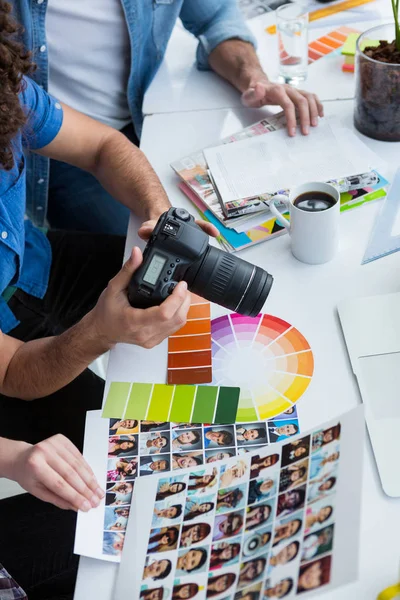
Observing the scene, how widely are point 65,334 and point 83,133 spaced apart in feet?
1.54

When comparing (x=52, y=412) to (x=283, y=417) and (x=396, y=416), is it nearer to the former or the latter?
(x=283, y=417)

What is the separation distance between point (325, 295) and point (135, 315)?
0.95 feet

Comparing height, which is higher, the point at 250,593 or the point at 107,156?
the point at 107,156

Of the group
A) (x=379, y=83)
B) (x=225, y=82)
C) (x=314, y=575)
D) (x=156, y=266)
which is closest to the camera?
(x=314, y=575)

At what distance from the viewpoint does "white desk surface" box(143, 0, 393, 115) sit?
1.40m

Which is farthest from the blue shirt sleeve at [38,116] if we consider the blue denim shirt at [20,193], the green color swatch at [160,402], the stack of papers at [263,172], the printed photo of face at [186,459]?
the printed photo of face at [186,459]

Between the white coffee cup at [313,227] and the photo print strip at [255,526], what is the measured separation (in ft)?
1.15

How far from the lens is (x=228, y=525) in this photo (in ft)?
2.50

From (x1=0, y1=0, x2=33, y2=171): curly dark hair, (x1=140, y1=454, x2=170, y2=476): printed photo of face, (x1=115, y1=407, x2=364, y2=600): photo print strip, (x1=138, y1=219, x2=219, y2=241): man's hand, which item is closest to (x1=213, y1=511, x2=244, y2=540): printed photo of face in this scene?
(x1=115, y1=407, x2=364, y2=600): photo print strip

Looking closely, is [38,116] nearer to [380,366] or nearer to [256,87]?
[256,87]

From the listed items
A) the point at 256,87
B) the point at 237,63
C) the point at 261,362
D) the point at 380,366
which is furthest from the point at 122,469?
the point at 237,63

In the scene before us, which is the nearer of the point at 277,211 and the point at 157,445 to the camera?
the point at 157,445

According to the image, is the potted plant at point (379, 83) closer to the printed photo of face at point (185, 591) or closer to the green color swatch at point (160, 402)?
the green color swatch at point (160, 402)

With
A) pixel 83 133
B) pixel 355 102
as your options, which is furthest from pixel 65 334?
pixel 355 102
